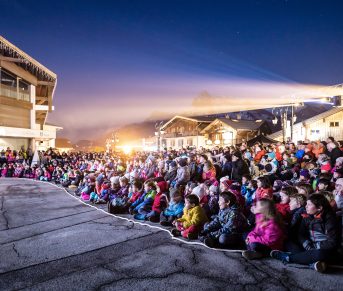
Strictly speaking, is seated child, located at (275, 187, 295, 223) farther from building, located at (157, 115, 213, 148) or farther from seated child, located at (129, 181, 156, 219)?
building, located at (157, 115, 213, 148)

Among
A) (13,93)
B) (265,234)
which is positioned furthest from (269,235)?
(13,93)

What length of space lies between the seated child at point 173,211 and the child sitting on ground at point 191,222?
2.15 ft

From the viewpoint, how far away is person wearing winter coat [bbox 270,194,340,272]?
171 inches

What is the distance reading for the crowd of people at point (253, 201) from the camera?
4754 mm

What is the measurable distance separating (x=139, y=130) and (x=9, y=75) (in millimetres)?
63962

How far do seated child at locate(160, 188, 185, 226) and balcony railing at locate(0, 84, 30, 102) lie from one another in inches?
996

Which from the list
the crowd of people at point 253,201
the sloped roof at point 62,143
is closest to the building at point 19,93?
the crowd of people at point 253,201

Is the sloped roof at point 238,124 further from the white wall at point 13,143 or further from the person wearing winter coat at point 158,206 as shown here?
the person wearing winter coat at point 158,206

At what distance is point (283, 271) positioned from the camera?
4344 millimetres

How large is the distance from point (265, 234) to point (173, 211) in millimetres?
3022

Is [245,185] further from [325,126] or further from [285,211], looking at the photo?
[325,126]

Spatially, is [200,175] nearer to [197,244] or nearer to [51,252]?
[197,244]

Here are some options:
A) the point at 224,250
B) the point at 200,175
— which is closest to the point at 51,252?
the point at 224,250

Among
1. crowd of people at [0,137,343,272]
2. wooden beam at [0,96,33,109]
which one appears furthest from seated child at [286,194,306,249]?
wooden beam at [0,96,33,109]
